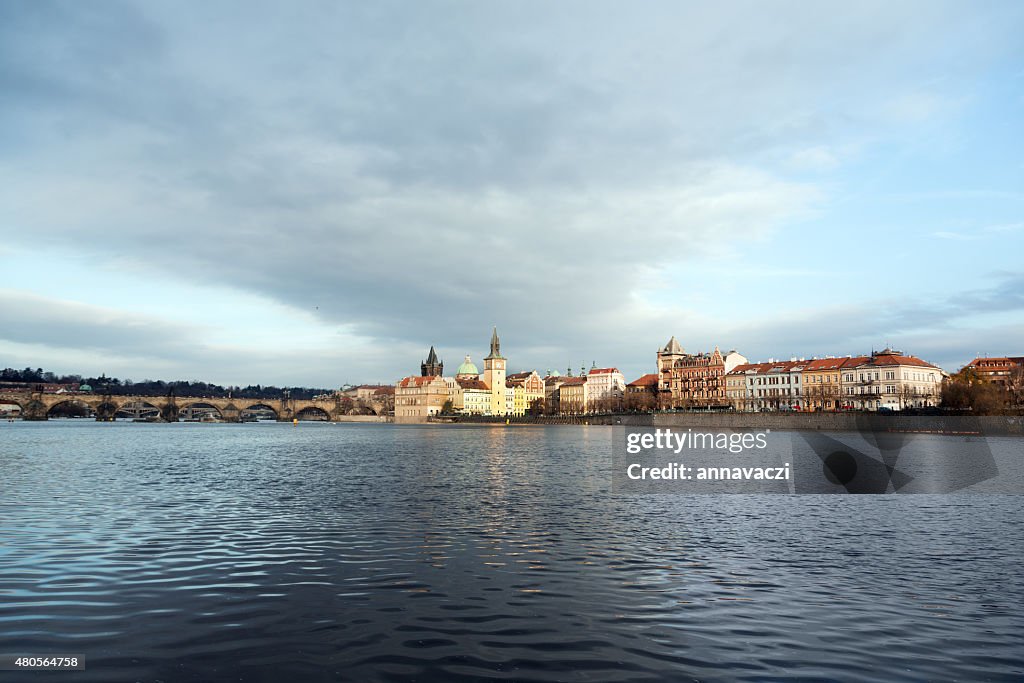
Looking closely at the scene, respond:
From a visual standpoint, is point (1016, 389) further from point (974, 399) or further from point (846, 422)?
point (846, 422)

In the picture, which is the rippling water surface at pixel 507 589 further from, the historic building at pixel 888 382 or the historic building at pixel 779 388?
the historic building at pixel 779 388

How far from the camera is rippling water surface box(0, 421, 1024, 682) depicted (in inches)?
439

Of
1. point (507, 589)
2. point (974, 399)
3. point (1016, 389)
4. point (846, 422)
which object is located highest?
point (1016, 389)

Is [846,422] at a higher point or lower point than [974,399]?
lower

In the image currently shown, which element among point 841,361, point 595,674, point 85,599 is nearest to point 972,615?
point 595,674

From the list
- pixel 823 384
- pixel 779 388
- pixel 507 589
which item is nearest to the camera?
pixel 507 589

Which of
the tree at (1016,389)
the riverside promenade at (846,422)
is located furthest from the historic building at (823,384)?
the tree at (1016,389)

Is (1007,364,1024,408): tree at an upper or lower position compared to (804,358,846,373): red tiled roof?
lower

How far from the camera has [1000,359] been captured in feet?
637

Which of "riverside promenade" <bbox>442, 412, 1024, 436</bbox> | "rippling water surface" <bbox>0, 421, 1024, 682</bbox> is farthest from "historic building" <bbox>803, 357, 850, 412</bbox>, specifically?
"rippling water surface" <bbox>0, 421, 1024, 682</bbox>

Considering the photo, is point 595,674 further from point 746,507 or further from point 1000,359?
point 1000,359

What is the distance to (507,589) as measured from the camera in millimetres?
15633

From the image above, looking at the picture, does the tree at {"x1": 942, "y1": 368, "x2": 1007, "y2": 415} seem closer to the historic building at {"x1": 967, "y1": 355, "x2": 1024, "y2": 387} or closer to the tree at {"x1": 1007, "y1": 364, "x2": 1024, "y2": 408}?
the tree at {"x1": 1007, "y1": 364, "x2": 1024, "y2": 408}

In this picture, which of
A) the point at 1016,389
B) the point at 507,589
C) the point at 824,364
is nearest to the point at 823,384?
the point at 824,364
